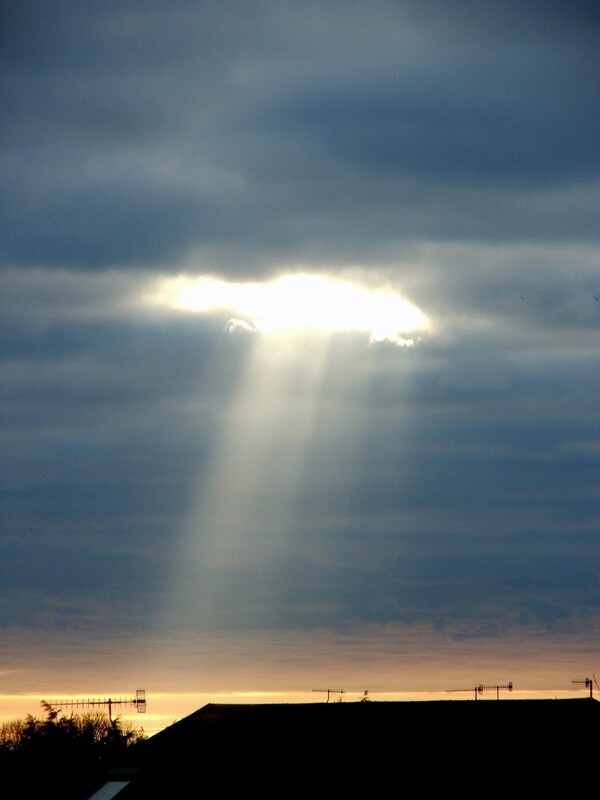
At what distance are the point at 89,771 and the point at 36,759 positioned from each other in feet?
16.6

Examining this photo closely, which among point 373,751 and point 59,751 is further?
point 59,751

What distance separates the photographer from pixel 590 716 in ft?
174

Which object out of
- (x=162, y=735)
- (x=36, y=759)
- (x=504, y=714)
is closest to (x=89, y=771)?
(x=36, y=759)

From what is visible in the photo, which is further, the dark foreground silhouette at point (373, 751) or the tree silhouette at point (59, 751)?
the tree silhouette at point (59, 751)

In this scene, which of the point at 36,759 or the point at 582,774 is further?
the point at 36,759

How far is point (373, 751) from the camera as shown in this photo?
51875 mm

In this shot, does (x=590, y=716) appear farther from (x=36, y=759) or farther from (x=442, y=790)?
(x=36, y=759)

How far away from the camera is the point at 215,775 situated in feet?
165

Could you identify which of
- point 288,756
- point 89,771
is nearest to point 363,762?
point 288,756

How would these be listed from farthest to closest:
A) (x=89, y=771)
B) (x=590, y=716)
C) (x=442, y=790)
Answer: (x=89, y=771), (x=590, y=716), (x=442, y=790)

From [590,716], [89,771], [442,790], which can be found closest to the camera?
[442,790]

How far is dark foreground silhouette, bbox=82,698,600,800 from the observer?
4938cm

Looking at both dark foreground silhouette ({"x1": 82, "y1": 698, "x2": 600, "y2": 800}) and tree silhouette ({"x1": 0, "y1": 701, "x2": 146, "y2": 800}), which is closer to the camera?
dark foreground silhouette ({"x1": 82, "y1": 698, "x2": 600, "y2": 800})

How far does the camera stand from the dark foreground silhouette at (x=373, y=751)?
49375 mm
